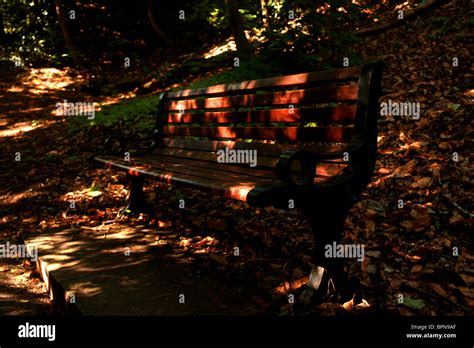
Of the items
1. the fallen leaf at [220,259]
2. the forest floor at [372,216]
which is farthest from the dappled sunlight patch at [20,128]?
the fallen leaf at [220,259]

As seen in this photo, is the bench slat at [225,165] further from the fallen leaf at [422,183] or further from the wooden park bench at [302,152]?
the fallen leaf at [422,183]

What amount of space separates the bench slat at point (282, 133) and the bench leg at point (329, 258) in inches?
16.7

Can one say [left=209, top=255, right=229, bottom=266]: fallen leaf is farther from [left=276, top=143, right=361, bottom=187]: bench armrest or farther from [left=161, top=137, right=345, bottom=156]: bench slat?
[left=276, top=143, right=361, bottom=187]: bench armrest

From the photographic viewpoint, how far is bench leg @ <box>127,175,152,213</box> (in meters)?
3.92

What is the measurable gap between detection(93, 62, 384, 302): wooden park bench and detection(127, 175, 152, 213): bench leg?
14.7 inches

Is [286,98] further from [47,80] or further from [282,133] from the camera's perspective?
[47,80]

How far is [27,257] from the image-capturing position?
11.0ft

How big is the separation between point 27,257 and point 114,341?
1819 millimetres

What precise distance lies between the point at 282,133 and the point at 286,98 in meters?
0.25

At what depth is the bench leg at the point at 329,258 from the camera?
85.3 inches

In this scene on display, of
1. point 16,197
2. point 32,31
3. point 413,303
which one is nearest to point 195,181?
point 413,303

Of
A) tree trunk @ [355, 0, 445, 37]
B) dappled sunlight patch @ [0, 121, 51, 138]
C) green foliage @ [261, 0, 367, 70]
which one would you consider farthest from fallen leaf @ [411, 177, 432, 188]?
dappled sunlight patch @ [0, 121, 51, 138]

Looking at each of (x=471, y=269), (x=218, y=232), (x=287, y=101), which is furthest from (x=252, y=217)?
(x=471, y=269)

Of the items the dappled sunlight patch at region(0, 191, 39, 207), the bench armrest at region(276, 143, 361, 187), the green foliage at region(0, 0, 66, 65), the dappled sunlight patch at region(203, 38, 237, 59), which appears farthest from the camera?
the green foliage at region(0, 0, 66, 65)
